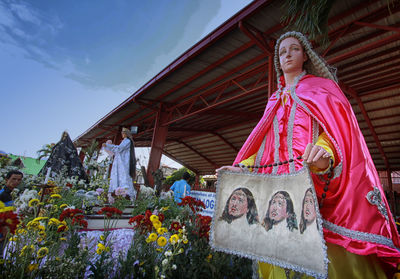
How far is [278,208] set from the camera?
42.6 inches

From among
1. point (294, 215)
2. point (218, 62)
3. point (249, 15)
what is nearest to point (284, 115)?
point (294, 215)

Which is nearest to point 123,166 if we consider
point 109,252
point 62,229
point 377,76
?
point 109,252

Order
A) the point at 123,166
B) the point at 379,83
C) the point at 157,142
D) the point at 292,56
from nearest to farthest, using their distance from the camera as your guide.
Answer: the point at 292,56, the point at 123,166, the point at 379,83, the point at 157,142

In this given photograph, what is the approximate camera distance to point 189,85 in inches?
303

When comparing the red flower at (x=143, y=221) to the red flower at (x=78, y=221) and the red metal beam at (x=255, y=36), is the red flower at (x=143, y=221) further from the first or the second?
the red metal beam at (x=255, y=36)

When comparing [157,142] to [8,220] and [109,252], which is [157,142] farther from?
[8,220]

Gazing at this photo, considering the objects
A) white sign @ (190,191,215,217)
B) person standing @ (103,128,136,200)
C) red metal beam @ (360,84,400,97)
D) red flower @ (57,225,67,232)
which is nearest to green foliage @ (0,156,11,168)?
person standing @ (103,128,136,200)

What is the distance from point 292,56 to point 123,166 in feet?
17.6

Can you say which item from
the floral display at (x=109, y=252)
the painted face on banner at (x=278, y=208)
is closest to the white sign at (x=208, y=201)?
the floral display at (x=109, y=252)

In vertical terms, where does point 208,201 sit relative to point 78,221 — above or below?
above

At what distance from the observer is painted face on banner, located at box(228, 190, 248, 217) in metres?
1.21

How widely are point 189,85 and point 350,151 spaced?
6.94 metres

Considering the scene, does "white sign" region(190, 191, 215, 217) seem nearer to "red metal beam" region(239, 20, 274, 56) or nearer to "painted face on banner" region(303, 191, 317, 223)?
"red metal beam" region(239, 20, 274, 56)

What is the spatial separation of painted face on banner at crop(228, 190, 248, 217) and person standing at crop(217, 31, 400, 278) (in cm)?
19
